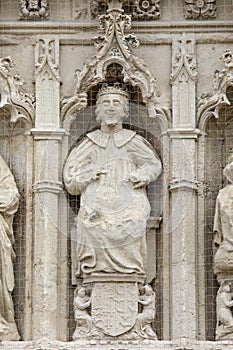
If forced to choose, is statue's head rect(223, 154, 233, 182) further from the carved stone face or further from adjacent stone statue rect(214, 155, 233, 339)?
the carved stone face

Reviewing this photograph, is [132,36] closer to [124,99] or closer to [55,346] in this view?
[124,99]

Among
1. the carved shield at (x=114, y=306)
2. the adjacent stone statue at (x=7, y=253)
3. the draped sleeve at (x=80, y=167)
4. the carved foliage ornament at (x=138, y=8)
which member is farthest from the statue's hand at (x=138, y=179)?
the carved foliage ornament at (x=138, y=8)

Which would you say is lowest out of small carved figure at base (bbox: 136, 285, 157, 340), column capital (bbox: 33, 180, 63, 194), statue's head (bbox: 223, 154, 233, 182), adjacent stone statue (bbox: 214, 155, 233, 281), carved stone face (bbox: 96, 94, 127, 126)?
small carved figure at base (bbox: 136, 285, 157, 340)

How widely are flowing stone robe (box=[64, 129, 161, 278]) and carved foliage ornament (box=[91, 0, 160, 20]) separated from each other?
888 millimetres

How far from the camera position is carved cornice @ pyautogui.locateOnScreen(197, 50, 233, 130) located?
50.0 feet

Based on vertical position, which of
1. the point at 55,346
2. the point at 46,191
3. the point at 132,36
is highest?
the point at 132,36

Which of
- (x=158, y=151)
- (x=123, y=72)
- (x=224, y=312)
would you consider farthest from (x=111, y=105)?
(x=224, y=312)

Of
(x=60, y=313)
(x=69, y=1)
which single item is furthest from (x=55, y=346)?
(x=69, y=1)

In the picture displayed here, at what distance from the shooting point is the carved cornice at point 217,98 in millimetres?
15250

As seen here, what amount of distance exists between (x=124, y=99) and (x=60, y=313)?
1.62m

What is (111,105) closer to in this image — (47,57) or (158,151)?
(158,151)

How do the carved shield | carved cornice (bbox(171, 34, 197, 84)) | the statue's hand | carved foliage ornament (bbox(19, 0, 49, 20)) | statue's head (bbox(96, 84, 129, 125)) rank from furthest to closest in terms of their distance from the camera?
carved foliage ornament (bbox(19, 0, 49, 20))
carved cornice (bbox(171, 34, 197, 84))
statue's head (bbox(96, 84, 129, 125))
the statue's hand
the carved shield

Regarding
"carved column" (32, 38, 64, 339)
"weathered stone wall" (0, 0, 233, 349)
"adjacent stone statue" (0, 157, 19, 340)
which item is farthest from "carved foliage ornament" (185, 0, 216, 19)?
"adjacent stone statue" (0, 157, 19, 340)

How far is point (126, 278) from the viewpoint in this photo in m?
14.9
